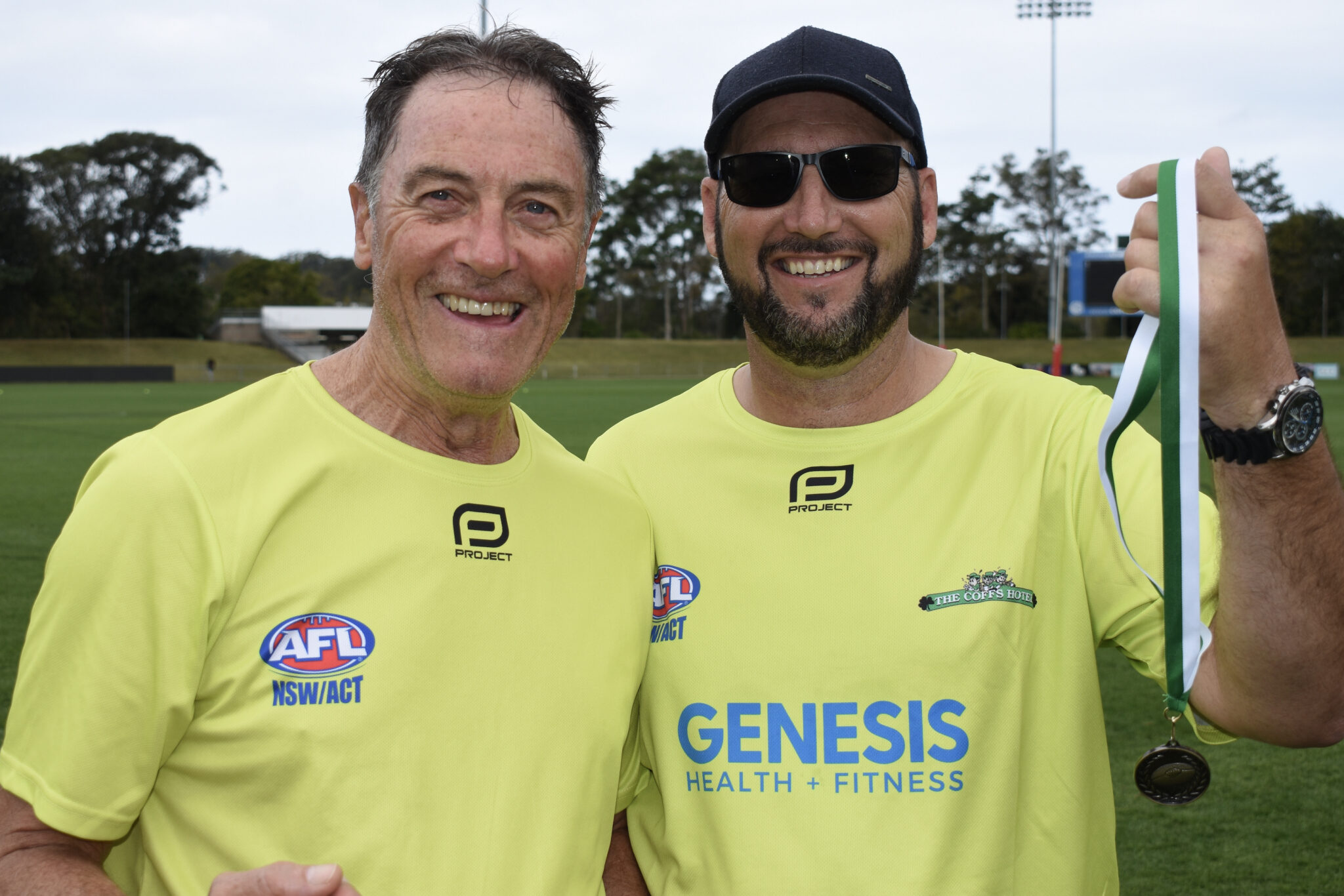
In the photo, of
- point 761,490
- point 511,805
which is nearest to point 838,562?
point 761,490

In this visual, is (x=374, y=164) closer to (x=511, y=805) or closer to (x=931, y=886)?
(x=511, y=805)

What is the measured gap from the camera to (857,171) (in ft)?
9.43

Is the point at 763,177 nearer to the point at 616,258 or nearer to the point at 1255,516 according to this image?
the point at 1255,516

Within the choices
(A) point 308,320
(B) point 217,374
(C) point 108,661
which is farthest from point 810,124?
(A) point 308,320

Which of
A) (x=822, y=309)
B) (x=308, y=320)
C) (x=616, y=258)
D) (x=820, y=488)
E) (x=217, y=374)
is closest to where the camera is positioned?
(x=820, y=488)

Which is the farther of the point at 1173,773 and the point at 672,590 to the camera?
the point at 672,590

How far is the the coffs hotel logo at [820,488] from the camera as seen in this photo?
2672 mm

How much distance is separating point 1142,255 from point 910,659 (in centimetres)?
103

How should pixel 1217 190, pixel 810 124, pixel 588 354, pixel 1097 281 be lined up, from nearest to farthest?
pixel 1217 190 < pixel 810 124 < pixel 1097 281 < pixel 588 354

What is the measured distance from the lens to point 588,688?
2.50 meters

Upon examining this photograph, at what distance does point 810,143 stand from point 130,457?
177 cm

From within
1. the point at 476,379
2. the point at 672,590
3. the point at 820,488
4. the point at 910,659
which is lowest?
the point at 910,659

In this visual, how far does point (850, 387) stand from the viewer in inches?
112

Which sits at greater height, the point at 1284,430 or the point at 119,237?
the point at 119,237
